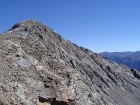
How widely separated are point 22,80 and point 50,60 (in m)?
8.20

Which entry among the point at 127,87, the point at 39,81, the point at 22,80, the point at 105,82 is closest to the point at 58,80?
the point at 39,81

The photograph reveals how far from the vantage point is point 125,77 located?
65062 mm

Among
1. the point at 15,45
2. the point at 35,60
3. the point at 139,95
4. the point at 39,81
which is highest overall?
the point at 15,45

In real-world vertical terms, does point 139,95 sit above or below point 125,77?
below

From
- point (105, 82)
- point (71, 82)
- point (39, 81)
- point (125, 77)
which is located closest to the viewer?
point (39, 81)

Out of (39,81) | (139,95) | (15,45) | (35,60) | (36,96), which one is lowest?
(139,95)

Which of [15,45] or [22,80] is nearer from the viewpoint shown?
[22,80]

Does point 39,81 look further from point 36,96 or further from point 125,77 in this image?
point 125,77

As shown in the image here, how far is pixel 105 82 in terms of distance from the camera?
51.4 m

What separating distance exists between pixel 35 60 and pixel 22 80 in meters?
5.46

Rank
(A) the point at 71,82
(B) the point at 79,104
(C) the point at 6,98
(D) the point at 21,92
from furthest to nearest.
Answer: (A) the point at 71,82 → (B) the point at 79,104 → (D) the point at 21,92 → (C) the point at 6,98

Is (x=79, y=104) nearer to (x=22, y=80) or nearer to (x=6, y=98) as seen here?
(x=22, y=80)

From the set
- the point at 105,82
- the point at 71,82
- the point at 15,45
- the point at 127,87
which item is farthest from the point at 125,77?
the point at 15,45

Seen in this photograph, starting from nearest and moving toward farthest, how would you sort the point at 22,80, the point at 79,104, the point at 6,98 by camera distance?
the point at 6,98 < the point at 22,80 < the point at 79,104
